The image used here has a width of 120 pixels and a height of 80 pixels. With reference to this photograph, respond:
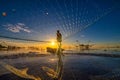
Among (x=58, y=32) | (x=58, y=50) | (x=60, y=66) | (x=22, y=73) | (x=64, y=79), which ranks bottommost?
(x=64, y=79)

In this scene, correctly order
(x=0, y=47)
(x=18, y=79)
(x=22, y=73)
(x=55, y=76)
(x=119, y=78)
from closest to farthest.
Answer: (x=0, y=47) → (x=55, y=76) → (x=22, y=73) → (x=119, y=78) → (x=18, y=79)

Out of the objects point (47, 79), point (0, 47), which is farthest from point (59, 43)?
point (47, 79)

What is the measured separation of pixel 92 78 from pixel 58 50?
47760mm

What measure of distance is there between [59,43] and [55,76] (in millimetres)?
4262

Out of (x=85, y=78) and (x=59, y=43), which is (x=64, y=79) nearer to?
(x=85, y=78)

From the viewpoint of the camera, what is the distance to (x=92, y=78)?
58.4 metres

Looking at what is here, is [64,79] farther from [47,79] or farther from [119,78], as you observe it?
[119,78]

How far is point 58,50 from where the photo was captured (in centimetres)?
1594

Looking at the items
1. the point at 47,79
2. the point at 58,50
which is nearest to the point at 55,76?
the point at 58,50

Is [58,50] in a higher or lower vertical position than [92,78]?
higher

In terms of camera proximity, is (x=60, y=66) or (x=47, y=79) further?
(x=47, y=79)

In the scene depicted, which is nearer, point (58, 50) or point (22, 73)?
point (58, 50)

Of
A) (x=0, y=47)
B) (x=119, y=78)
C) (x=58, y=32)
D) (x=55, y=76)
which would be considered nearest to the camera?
(x=0, y=47)

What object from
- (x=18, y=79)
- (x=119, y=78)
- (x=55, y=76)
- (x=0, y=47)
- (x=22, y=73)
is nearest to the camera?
(x=0, y=47)
